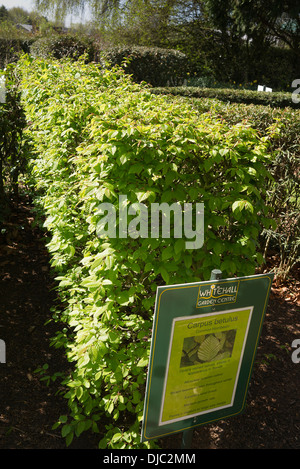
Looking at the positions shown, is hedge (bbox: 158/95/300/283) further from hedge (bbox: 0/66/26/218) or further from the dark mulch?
hedge (bbox: 0/66/26/218)

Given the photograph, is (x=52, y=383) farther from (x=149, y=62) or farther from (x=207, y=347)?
(x=149, y=62)

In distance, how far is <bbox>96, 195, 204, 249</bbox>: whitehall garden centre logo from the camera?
2.12m

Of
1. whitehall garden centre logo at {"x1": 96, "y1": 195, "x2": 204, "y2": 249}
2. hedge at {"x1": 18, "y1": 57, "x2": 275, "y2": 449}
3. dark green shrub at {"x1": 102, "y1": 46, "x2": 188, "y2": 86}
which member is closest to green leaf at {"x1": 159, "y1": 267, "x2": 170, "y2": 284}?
hedge at {"x1": 18, "y1": 57, "x2": 275, "y2": 449}

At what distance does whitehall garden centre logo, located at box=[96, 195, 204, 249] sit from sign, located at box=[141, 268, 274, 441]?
432 millimetres

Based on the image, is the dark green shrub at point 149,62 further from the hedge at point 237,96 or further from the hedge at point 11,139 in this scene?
the hedge at point 11,139

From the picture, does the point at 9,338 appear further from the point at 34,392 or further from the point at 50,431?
the point at 50,431

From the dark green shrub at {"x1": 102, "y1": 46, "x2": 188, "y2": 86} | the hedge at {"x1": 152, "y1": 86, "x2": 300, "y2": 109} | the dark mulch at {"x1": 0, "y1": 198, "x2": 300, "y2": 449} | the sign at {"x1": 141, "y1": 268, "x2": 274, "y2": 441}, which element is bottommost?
the dark mulch at {"x1": 0, "y1": 198, "x2": 300, "y2": 449}

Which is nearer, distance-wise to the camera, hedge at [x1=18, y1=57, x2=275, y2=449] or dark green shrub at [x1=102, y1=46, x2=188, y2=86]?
hedge at [x1=18, y1=57, x2=275, y2=449]

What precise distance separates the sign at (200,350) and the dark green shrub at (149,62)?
14.5 meters

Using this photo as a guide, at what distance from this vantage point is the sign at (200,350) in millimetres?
1786

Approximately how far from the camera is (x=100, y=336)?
2271 mm

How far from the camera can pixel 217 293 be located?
1.83 metres

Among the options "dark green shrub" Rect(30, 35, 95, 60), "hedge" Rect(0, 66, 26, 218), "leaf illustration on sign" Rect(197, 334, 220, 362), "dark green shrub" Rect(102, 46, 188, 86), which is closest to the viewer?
"leaf illustration on sign" Rect(197, 334, 220, 362)

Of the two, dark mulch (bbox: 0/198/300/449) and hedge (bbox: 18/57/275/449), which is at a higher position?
hedge (bbox: 18/57/275/449)
